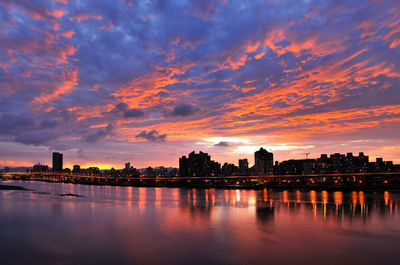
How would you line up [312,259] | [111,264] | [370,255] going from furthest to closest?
1. [370,255]
2. [312,259]
3. [111,264]

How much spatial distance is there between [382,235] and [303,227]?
7855 mm

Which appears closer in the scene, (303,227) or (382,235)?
(382,235)

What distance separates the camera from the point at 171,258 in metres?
21.9

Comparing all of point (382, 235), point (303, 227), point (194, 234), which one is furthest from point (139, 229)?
point (382, 235)

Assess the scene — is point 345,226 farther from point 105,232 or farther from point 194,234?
point 105,232

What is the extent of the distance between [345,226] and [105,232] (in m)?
27.6

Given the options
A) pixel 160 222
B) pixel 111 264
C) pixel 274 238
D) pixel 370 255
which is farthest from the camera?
pixel 160 222

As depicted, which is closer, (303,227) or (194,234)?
(194,234)

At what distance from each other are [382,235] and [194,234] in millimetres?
19371

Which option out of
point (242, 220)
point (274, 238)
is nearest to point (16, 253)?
point (274, 238)

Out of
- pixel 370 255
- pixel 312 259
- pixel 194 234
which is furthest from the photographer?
pixel 194 234

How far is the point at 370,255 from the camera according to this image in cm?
2322

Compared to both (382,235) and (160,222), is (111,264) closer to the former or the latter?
(160,222)

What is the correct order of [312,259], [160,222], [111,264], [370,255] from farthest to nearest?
1. [160,222]
2. [370,255]
3. [312,259]
4. [111,264]
